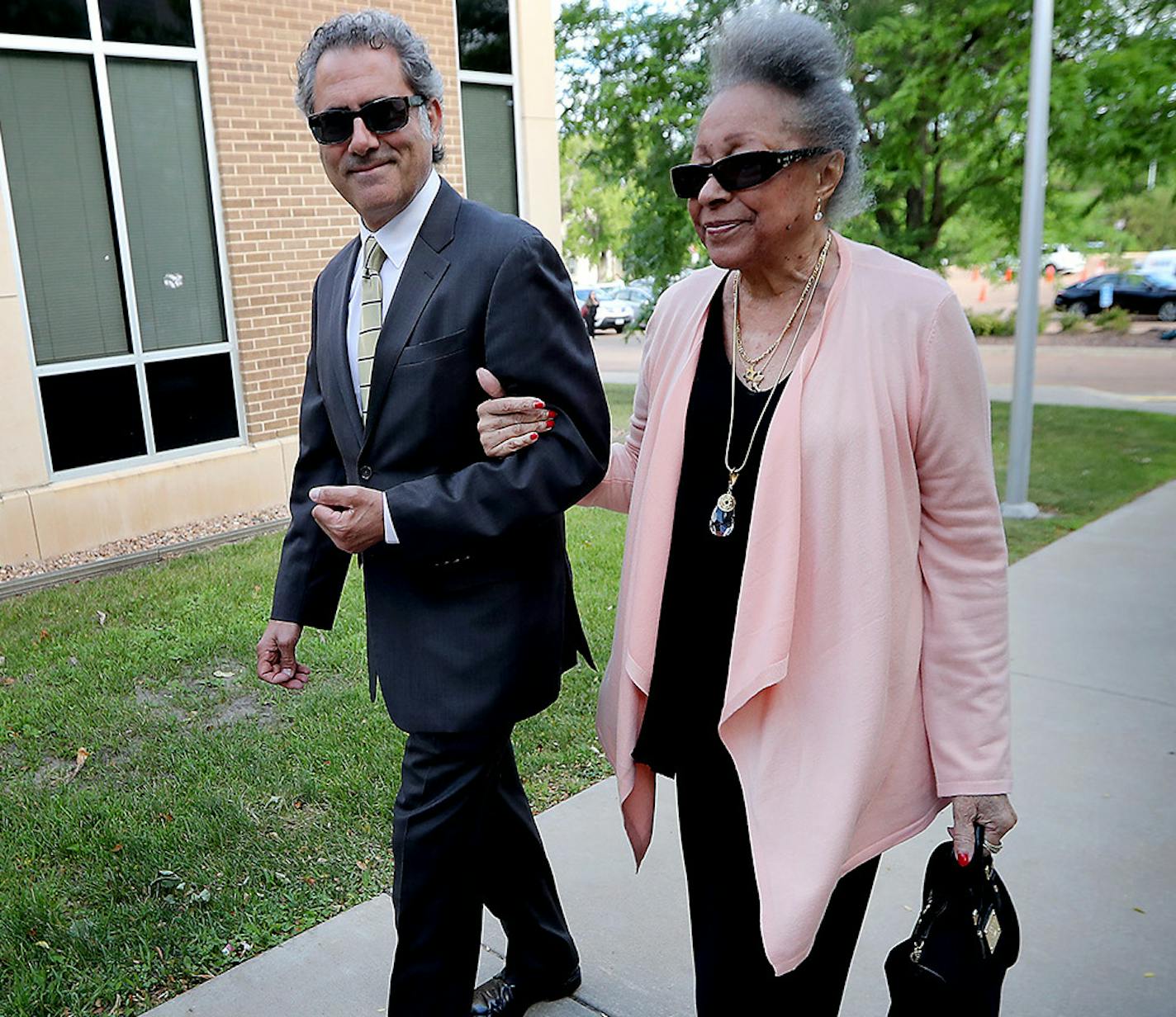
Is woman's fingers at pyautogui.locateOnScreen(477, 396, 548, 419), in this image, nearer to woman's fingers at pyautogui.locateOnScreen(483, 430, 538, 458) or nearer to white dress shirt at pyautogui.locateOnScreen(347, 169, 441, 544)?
woman's fingers at pyautogui.locateOnScreen(483, 430, 538, 458)

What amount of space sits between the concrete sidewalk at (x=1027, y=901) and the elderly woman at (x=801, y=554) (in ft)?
3.38

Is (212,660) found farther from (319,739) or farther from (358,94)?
(358,94)

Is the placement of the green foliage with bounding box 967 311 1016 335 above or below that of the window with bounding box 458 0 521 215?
below

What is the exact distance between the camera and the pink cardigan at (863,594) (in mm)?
1884

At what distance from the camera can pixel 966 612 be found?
199 cm

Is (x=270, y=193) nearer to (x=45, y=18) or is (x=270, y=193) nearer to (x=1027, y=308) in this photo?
(x=45, y=18)

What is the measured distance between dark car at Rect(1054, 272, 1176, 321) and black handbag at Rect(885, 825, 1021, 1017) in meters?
30.3

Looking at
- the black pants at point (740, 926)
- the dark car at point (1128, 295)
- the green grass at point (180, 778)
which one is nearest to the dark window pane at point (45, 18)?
the green grass at point (180, 778)

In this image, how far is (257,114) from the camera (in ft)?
27.7

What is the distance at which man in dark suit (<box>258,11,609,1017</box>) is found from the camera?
7.15 feet

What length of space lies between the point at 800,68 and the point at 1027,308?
7.08m

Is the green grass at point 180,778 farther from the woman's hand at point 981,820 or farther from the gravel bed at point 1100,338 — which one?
the gravel bed at point 1100,338

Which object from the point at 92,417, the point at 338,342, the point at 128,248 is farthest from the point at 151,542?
the point at 338,342

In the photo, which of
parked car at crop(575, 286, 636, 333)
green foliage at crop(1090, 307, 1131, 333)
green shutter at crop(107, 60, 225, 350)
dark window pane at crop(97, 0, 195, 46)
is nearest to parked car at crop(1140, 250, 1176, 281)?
green foliage at crop(1090, 307, 1131, 333)
